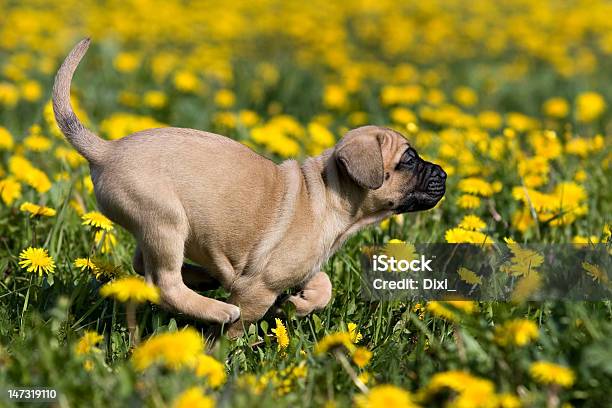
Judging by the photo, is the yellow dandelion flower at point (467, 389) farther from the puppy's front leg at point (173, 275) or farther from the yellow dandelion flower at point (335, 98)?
the yellow dandelion flower at point (335, 98)

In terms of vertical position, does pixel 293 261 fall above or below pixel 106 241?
above

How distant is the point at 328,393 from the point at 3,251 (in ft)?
7.88

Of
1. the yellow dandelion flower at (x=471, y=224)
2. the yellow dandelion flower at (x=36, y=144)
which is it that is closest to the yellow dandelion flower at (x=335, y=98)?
the yellow dandelion flower at (x=36, y=144)

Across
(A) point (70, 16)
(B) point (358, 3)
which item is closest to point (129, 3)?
(A) point (70, 16)

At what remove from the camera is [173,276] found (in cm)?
377

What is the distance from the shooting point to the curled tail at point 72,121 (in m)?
3.83

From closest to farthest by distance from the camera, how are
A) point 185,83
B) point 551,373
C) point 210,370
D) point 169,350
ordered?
1. point 169,350
2. point 551,373
3. point 210,370
4. point 185,83

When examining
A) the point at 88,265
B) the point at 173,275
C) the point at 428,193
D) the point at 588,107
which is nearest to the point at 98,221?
the point at 88,265

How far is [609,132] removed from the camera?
7.79 metres

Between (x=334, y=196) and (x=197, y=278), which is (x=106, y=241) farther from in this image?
(x=334, y=196)

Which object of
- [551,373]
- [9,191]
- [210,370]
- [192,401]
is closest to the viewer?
[192,401]

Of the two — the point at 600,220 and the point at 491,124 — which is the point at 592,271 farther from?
the point at 491,124

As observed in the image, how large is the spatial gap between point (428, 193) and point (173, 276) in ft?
4.24

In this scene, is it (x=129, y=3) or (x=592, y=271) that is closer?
(x=592, y=271)
